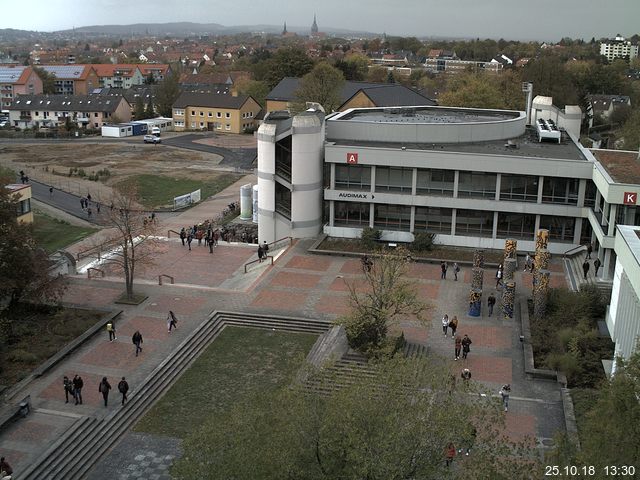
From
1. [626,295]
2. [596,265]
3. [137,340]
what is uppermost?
[626,295]

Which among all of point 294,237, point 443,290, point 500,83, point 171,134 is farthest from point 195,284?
point 171,134

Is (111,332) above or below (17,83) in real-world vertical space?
below

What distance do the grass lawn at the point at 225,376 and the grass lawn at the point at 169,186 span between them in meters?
32.4

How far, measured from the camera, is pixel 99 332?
32.4 m

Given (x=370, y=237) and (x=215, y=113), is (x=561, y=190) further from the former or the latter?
(x=215, y=113)

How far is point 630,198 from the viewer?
36250 millimetres

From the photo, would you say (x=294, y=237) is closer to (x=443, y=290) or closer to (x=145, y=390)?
(x=443, y=290)

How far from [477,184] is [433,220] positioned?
362cm

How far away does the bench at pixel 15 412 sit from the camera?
24766mm

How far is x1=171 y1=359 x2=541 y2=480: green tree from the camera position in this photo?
1500 cm

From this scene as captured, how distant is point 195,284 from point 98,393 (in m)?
12.6

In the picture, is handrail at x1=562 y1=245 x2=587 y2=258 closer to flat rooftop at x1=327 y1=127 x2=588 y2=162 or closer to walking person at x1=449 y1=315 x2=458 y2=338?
flat rooftop at x1=327 y1=127 x2=588 y2=162

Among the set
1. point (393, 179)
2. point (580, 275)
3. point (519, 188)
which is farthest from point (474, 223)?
point (580, 275)

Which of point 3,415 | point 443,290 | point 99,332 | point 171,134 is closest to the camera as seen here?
point 3,415
